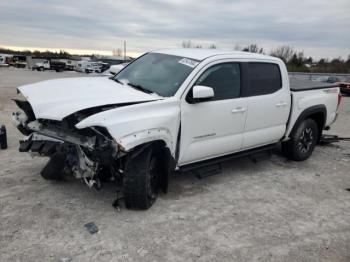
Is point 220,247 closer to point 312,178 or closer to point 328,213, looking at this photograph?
point 328,213

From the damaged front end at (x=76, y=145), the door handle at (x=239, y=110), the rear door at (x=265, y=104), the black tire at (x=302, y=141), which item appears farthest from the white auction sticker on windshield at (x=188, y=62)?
the black tire at (x=302, y=141)

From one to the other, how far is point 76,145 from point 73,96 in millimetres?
548

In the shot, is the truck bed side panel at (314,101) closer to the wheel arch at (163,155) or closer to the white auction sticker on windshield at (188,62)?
the white auction sticker on windshield at (188,62)

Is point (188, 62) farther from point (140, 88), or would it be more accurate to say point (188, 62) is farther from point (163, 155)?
point (163, 155)

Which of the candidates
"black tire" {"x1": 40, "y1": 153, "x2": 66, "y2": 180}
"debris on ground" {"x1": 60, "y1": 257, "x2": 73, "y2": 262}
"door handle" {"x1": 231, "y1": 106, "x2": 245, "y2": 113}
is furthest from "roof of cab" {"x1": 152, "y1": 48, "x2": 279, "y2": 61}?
"debris on ground" {"x1": 60, "y1": 257, "x2": 73, "y2": 262}

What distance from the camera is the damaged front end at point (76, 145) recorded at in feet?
12.6

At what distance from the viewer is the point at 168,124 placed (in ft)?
13.9

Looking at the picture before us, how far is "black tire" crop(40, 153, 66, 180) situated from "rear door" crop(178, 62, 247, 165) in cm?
157

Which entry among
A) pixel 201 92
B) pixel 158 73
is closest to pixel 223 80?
pixel 201 92

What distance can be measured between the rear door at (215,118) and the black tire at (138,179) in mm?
565

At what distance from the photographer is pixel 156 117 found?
161 inches

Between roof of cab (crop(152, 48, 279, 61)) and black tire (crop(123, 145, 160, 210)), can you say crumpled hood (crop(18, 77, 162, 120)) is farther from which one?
roof of cab (crop(152, 48, 279, 61))

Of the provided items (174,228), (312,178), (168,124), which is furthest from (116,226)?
(312,178)

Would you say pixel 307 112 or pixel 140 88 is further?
pixel 307 112
